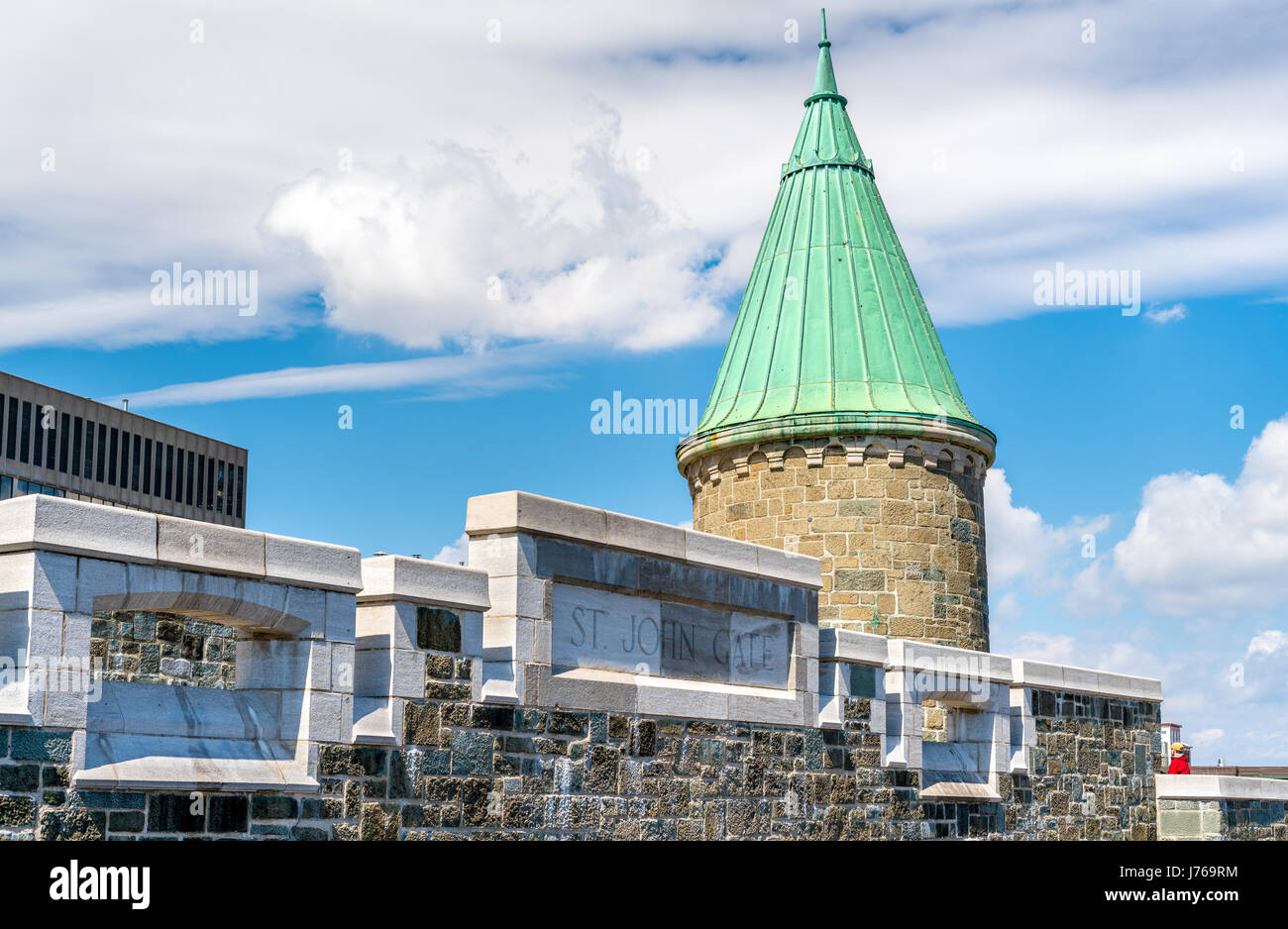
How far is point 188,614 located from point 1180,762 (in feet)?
45.9

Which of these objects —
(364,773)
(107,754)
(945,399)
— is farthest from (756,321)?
(107,754)

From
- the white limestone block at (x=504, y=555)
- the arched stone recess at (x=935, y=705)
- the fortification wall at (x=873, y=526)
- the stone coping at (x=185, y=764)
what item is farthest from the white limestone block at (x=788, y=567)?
the stone coping at (x=185, y=764)

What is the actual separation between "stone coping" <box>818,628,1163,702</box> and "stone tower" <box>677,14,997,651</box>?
3.37ft

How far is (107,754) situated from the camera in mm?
7566

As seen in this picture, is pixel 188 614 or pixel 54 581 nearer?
pixel 54 581

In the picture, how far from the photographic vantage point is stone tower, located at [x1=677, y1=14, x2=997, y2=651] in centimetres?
1619

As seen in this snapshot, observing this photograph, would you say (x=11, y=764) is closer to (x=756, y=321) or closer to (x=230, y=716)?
(x=230, y=716)

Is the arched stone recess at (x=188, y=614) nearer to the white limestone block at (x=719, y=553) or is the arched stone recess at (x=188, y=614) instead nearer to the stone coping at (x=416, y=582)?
the stone coping at (x=416, y=582)

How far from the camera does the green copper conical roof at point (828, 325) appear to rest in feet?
54.1

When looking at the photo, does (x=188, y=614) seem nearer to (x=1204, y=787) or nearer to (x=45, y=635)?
(x=45, y=635)

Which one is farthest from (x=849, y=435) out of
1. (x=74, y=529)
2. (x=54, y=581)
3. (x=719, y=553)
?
(x=54, y=581)

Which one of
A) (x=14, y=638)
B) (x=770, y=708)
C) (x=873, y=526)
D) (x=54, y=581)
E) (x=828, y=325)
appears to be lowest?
(x=770, y=708)

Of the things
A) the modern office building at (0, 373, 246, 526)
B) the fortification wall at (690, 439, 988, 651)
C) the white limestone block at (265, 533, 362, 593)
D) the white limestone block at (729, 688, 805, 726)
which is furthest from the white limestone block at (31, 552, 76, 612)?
the modern office building at (0, 373, 246, 526)

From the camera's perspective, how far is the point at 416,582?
9.17m
